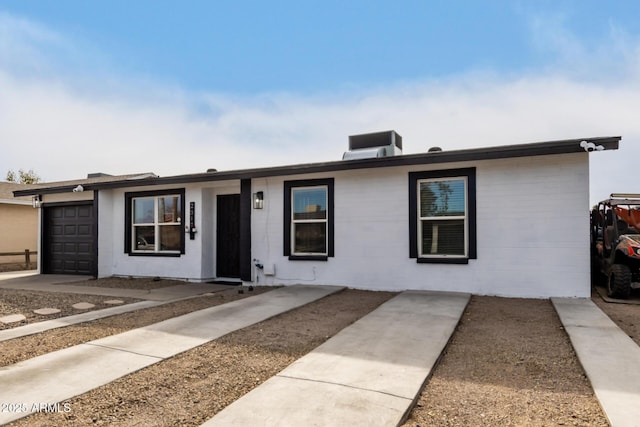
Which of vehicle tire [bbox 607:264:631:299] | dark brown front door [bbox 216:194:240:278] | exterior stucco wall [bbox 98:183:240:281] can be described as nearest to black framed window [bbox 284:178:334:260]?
dark brown front door [bbox 216:194:240:278]

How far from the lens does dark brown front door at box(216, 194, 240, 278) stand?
1014cm

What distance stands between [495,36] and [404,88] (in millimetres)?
2425

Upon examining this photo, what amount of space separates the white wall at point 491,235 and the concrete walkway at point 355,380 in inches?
96.4

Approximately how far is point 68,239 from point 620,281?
14.3 m

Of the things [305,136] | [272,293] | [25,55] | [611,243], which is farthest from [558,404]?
[25,55]

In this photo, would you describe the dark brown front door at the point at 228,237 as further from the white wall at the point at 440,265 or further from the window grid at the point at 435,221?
the window grid at the point at 435,221

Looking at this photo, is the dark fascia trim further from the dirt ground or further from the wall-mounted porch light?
the dirt ground

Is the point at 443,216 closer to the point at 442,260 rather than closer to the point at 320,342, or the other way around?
the point at 442,260

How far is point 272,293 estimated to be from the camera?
8.11 metres

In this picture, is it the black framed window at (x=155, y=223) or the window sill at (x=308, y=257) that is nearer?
the window sill at (x=308, y=257)

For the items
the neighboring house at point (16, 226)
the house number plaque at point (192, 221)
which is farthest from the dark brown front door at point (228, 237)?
the neighboring house at point (16, 226)

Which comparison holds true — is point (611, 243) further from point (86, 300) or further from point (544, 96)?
point (86, 300)

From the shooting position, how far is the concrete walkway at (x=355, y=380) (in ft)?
9.28

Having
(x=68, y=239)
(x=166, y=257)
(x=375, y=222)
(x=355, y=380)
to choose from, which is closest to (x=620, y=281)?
(x=375, y=222)
